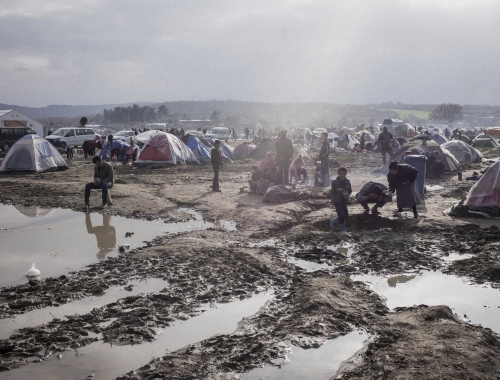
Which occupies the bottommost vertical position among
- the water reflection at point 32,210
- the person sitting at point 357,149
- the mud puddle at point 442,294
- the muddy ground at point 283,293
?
the water reflection at point 32,210

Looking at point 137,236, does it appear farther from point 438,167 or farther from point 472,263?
point 438,167

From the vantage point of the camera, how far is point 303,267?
762cm

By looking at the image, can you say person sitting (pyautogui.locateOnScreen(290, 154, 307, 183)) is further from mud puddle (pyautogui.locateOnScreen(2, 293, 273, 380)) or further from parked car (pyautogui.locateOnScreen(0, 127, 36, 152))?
parked car (pyautogui.locateOnScreen(0, 127, 36, 152))

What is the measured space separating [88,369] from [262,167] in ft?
34.1

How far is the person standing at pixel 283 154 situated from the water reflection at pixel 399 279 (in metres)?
7.82

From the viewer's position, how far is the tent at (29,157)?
2031cm

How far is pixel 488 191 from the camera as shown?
10.6 meters

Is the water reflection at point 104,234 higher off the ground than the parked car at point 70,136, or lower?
lower

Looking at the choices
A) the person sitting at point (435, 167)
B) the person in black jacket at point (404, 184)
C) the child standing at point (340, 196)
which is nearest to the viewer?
the child standing at point (340, 196)

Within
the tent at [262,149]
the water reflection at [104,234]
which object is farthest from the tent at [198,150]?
the water reflection at [104,234]

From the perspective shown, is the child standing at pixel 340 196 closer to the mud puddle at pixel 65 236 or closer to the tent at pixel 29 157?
the mud puddle at pixel 65 236

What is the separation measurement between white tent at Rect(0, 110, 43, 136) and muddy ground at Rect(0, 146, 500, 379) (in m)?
47.4

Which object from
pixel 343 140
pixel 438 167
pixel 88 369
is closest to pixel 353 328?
pixel 88 369

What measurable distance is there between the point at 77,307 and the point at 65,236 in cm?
417
